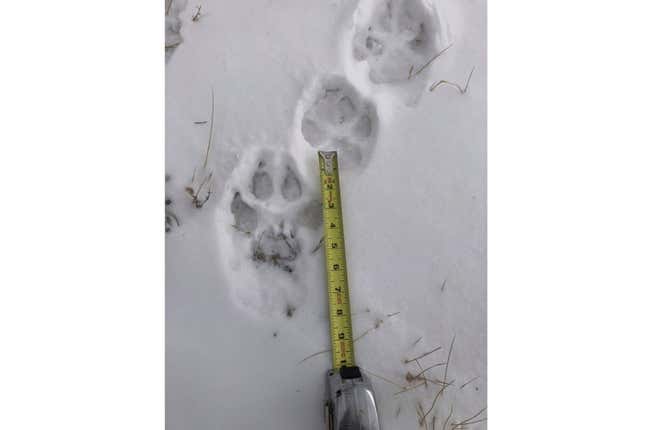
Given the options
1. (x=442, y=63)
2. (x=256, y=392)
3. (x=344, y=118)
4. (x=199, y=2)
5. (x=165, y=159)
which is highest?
(x=199, y=2)

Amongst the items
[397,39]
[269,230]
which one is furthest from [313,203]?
[397,39]

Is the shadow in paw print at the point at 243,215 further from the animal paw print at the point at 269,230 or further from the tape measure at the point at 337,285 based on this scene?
the tape measure at the point at 337,285

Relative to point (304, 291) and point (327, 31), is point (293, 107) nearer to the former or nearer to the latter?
point (327, 31)

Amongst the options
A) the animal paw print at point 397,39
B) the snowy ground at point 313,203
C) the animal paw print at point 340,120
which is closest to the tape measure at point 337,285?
the snowy ground at point 313,203

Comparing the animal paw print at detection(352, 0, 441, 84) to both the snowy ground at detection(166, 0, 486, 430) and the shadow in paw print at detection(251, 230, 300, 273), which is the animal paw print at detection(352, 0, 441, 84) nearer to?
the snowy ground at detection(166, 0, 486, 430)

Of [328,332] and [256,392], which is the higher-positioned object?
[328,332]

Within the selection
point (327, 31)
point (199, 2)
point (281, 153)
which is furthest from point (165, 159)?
point (327, 31)
